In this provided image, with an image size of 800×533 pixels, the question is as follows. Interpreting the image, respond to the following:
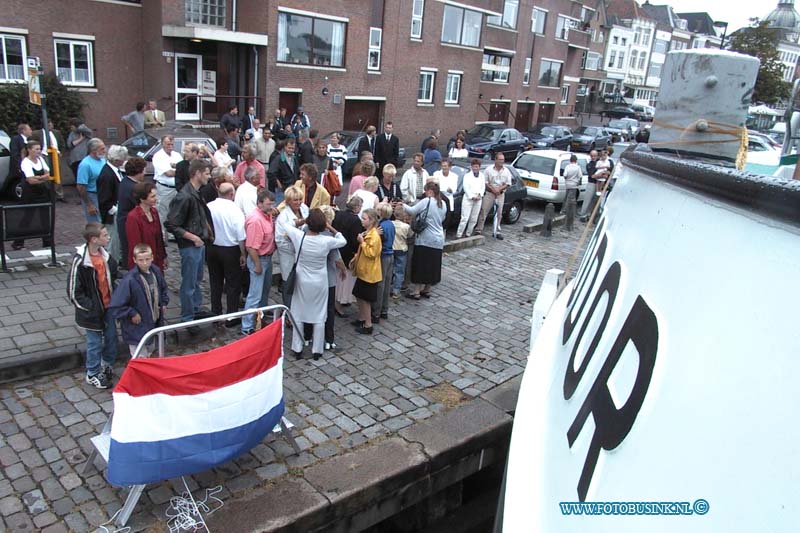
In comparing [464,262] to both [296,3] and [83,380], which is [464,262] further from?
[296,3]

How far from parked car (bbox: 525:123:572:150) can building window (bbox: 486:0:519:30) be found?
25.4 feet

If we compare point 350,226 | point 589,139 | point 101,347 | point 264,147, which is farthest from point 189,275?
point 589,139

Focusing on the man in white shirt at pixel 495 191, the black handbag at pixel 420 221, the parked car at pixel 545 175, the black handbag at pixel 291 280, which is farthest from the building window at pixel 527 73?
the black handbag at pixel 291 280

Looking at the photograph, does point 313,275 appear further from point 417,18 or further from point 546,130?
point 546,130

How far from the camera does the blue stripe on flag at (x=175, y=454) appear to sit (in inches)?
153

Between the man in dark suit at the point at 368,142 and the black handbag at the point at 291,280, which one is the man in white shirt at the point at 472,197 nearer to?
the man in dark suit at the point at 368,142

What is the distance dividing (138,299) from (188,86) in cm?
1724

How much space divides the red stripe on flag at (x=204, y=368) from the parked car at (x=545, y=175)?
40.1 feet

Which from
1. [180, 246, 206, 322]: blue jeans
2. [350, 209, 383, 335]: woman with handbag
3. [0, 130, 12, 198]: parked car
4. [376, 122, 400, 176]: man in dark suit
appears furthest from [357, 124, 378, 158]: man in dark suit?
[180, 246, 206, 322]: blue jeans

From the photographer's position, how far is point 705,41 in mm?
75375

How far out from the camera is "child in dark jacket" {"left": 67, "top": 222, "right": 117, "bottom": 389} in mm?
5258

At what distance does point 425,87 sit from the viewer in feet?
94.5

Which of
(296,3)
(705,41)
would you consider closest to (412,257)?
(296,3)

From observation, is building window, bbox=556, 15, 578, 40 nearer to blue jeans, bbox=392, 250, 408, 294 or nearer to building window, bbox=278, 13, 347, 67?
building window, bbox=278, 13, 347, 67
